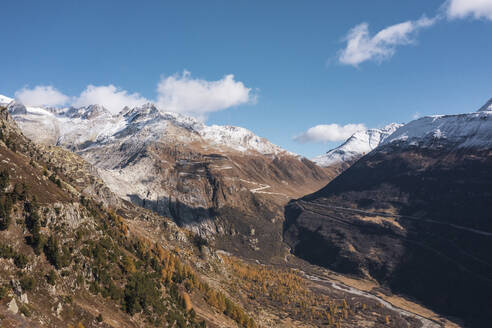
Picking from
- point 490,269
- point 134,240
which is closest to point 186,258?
point 134,240

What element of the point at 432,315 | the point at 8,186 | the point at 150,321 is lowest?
the point at 432,315

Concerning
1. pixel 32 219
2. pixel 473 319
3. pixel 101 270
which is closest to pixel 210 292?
pixel 101 270

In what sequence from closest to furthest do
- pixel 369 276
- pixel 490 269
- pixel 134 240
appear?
1. pixel 134 240
2. pixel 490 269
3. pixel 369 276

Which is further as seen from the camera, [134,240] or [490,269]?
[490,269]

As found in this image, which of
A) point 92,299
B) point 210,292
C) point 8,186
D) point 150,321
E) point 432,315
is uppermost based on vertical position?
point 8,186

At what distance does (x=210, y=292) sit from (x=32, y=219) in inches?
2323

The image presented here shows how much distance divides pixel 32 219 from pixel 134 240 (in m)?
33.6

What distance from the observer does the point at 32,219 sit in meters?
44.8

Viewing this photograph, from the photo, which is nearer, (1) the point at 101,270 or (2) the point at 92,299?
(2) the point at 92,299

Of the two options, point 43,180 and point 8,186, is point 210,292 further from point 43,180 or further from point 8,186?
point 8,186

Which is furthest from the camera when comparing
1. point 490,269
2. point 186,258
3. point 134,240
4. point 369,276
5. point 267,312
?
point 369,276

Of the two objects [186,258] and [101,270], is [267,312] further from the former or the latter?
[101,270]

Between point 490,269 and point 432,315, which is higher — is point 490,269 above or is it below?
above

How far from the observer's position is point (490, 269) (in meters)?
168
